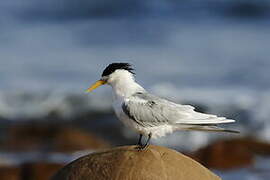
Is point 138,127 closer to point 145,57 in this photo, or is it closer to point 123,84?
point 123,84

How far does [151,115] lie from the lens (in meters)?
8.82

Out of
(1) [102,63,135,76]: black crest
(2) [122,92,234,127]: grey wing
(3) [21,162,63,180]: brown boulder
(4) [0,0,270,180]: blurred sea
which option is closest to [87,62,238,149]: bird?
(2) [122,92,234,127]: grey wing

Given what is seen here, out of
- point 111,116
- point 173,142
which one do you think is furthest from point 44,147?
point 111,116

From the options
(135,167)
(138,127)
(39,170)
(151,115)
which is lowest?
(39,170)

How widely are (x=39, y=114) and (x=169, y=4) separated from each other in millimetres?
14162

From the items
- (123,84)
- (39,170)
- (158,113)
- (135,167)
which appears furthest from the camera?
(39,170)

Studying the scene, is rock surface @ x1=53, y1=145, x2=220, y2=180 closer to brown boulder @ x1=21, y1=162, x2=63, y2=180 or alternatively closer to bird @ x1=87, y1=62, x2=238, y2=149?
bird @ x1=87, y1=62, x2=238, y2=149

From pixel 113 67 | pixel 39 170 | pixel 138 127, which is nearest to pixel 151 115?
pixel 138 127

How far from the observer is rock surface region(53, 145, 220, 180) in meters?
8.31

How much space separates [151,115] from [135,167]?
0.72 metres

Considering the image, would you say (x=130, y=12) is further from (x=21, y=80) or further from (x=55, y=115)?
(x=55, y=115)

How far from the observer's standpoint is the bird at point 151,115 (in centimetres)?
877

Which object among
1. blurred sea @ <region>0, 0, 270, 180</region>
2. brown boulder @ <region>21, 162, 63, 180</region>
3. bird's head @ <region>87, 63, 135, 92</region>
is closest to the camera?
bird's head @ <region>87, 63, 135, 92</region>

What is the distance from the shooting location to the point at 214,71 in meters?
28.2
